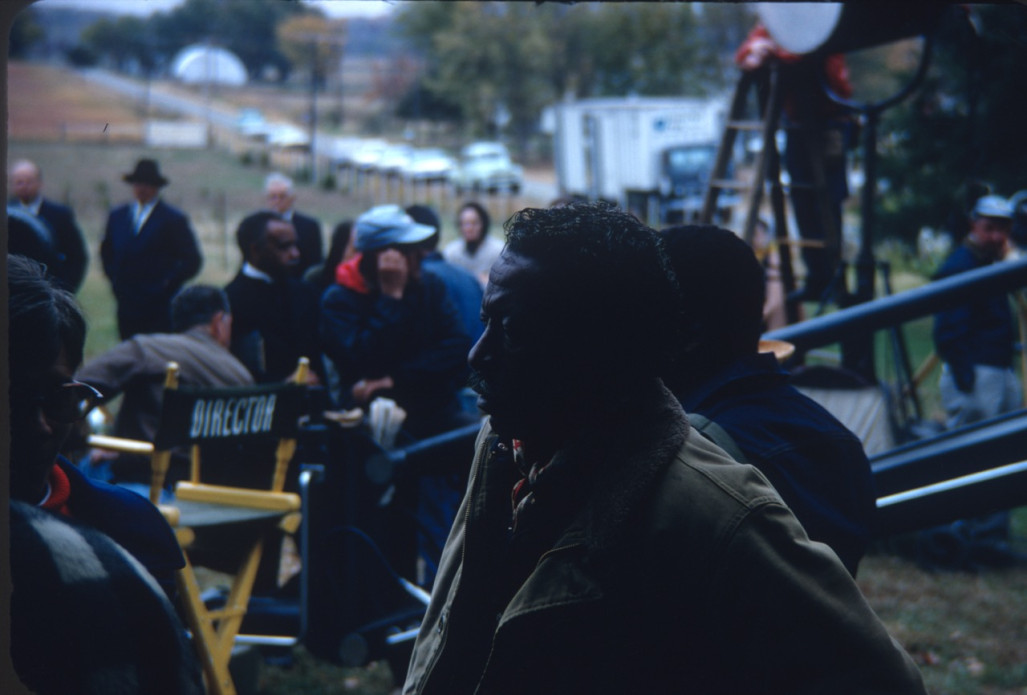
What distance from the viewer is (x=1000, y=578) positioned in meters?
5.82

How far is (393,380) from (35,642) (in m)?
3.53

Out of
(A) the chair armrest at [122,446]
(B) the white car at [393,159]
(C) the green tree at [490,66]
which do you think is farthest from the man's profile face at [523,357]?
(C) the green tree at [490,66]

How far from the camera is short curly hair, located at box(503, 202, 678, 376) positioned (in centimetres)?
143

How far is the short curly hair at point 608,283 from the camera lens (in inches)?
56.4

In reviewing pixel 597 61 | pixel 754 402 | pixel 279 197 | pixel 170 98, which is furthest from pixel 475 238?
pixel 597 61

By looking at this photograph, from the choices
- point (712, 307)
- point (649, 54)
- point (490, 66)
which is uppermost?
point (649, 54)

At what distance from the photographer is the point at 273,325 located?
564 centimetres

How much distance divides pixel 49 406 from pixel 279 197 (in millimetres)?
6821

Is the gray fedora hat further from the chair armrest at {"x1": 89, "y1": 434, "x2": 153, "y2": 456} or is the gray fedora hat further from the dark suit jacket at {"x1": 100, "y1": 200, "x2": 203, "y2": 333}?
the chair armrest at {"x1": 89, "y1": 434, "x2": 153, "y2": 456}

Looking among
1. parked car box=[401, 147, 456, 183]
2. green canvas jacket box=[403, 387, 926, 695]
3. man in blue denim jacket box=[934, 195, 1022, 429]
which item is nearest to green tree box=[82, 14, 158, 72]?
green canvas jacket box=[403, 387, 926, 695]

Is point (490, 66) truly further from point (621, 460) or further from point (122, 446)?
point (621, 460)

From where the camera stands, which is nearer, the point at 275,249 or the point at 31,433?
the point at 31,433

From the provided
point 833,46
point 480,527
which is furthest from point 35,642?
point 833,46

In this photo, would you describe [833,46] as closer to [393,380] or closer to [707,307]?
[393,380]
